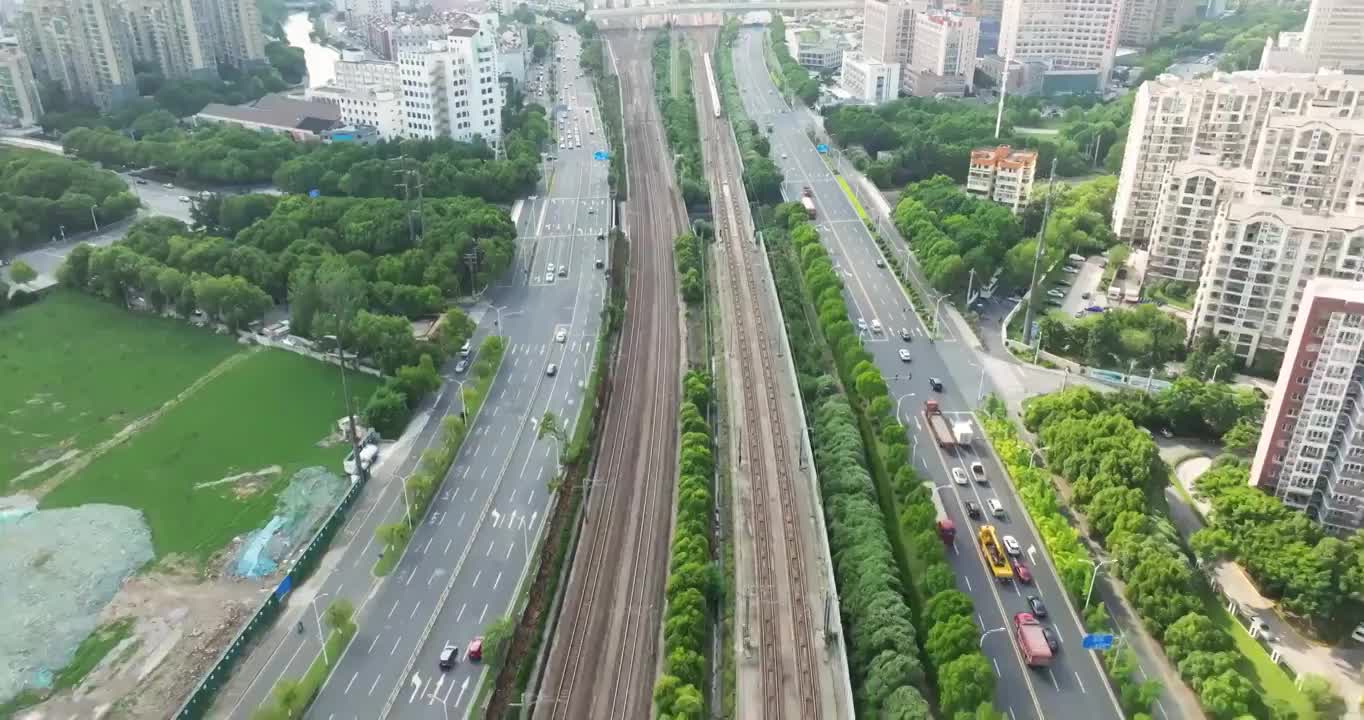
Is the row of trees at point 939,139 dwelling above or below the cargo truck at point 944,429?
above

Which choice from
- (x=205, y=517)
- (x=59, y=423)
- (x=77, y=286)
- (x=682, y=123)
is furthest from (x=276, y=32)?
(x=205, y=517)

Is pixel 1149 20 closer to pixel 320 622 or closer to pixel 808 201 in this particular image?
pixel 808 201

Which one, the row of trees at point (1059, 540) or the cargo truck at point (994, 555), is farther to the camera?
the cargo truck at point (994, 555)

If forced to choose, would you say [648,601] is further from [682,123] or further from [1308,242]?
[682,123]

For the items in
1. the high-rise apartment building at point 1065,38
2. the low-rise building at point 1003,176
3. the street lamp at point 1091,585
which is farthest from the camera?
the high-rise apartment building at point 1065,38

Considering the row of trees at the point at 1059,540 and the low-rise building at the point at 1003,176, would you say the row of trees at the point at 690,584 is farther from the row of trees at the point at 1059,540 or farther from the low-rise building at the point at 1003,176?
the low-rise building at the point at 1003,176

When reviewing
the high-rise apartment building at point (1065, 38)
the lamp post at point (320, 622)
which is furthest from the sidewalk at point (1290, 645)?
the high-rise apartment building at point (1065, 38)

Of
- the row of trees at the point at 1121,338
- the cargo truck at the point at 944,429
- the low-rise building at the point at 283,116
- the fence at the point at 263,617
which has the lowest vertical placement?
the fence at the point at 263,617

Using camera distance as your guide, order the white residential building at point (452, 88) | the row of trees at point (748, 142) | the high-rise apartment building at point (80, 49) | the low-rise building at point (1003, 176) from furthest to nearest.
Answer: the high-rise apartment building at point (80, 49), the white residential building at point (452, 88), the row of trees at point (748, 142), the low-rise building at point (1003, 176)
